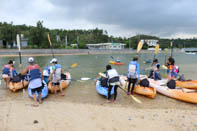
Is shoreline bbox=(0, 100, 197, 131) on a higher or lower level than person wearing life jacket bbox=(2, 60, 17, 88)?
lower

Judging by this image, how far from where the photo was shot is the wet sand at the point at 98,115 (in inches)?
144

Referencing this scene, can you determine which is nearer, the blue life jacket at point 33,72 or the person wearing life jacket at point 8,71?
the blue life jacket at point 33,72

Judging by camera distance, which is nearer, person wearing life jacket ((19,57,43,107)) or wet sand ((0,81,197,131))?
wet sand ((0,81,197,131))

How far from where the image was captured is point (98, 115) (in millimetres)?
4305

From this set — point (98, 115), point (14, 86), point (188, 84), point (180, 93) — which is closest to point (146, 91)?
point (180, 93)

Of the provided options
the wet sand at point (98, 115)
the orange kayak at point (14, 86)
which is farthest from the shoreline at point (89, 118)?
the orange kayak at point (14, 86)

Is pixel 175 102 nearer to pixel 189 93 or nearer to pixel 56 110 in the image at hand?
pixel 189 93

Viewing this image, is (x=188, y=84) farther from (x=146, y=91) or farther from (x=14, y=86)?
(x=14, y=86)

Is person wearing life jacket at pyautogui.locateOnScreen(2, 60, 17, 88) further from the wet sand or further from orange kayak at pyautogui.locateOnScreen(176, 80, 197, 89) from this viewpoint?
orange kayak at pyautogui.locateOnScreen(176, 80, 197, 89)

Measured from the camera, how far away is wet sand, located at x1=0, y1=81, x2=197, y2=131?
365 cm

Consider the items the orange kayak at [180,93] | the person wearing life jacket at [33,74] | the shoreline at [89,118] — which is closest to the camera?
the shoreline at [89,118]

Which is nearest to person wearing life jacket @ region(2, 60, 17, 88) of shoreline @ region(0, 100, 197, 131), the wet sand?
the wet sand

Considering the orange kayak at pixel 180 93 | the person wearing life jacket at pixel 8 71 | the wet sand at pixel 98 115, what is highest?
the person wearing life jacket at pixel 8 71

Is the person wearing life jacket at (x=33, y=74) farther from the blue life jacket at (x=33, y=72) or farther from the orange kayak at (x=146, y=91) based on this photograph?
the orange kayak at (x=146, y=91)
